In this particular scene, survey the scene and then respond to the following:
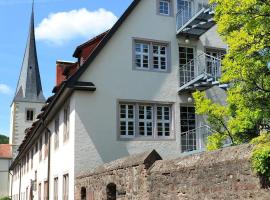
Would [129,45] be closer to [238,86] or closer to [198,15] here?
[198,15]

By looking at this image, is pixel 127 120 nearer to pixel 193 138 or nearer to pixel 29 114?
pixel 193 138

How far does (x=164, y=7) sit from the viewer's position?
20797mm

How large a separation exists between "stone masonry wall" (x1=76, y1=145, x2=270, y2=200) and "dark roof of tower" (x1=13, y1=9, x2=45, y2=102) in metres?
63.4

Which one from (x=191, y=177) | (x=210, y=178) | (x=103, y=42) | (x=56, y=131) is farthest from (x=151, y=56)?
(x=210, y=178)

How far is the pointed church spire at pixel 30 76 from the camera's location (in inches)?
2918

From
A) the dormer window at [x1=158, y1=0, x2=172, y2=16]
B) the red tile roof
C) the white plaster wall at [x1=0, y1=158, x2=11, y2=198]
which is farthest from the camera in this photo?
the red tile roof

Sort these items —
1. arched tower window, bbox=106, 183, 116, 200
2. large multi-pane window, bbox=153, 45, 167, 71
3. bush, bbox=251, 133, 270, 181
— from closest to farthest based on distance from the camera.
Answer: bush, bbox=251, 133, 270, 181, arched tower window, bbox=106, 183, 116, 200, large multi-pane window, bbox=153, 45, 167, 71

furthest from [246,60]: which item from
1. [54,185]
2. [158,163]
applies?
[54,185]

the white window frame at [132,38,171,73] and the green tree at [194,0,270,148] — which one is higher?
the white window frame at [132,38,171,73]

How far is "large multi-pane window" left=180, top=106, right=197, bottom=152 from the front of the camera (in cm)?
2006

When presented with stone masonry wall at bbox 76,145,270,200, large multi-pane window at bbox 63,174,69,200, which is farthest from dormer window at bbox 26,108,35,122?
stone masonry wall at bbox 76,145,270,200

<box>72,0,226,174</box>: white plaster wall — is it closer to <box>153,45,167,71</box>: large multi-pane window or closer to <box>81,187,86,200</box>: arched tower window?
<box>153,45,167,71</box>: large multi-pane window

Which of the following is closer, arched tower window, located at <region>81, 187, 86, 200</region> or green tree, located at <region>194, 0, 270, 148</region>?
green tree, located at <region>194, 0, 270, 148</region>

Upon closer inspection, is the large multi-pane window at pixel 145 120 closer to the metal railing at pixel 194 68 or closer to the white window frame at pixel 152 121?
the white window frame at pixel 152 121
